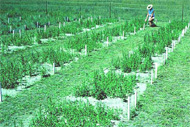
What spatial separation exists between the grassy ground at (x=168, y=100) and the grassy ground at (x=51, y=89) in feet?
7.87

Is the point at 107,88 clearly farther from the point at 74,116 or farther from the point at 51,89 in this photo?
the point at 74,116

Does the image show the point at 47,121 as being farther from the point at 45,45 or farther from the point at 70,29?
the point at 70,29

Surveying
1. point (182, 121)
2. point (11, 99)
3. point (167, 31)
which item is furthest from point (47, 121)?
point (167, 31)

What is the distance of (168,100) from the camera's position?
8.71 metres

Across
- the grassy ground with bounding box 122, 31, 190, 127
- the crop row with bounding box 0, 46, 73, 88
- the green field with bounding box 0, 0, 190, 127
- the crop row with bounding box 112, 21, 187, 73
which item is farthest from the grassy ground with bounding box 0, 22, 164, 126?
the grassy ground with bounding box 122, 31, 190, 127

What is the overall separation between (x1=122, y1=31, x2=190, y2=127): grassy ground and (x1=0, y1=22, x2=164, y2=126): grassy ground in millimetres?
2400

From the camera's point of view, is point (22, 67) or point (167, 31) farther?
point (167, 31)

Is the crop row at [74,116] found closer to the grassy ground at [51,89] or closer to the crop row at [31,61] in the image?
the grassy ground at [51,89]

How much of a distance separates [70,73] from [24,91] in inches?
93.0

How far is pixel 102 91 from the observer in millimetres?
9125

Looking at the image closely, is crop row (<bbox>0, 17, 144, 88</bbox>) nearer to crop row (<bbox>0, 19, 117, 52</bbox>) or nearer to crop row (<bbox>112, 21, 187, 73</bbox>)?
crop row (<bbox>0, 19, 117, 52</bbox>)

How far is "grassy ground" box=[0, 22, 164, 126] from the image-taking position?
7948mm

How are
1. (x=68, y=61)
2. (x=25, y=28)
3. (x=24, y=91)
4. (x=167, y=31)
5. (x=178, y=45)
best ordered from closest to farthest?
1. (x=24, y=91)
2. (x=68, y=61)
3. (x=178, y=45)
4. (x=167, y=31)
5. (x=25, y=28)

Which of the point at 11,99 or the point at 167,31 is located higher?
the point at 167,31
